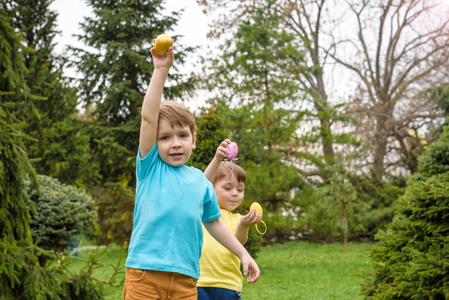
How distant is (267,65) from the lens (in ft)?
63.6

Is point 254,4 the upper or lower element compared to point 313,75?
upper

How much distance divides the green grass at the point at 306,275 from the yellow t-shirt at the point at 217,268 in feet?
6.96

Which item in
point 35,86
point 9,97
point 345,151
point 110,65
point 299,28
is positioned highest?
point 299,28

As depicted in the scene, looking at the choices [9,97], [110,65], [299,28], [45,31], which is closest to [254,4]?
[299,28]

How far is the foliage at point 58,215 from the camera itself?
10.0 meters

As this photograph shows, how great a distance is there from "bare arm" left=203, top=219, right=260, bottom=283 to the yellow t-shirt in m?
0.82

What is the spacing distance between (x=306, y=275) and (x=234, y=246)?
8158 millimetres

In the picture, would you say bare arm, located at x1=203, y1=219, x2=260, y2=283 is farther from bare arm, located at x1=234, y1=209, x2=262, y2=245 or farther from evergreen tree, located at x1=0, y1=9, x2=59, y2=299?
evergreen tree, located at x1=0, y1=9, x2=59, y2=299

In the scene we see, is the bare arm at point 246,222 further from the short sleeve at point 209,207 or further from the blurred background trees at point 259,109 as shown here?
the blurred background trees at point 259,109

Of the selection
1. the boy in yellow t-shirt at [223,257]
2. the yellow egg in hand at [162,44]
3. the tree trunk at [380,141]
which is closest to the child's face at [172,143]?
the yellow egg in hand at [162,44]

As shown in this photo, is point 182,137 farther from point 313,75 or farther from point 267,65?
point 313,75

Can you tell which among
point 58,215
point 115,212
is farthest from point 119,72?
point 58,215

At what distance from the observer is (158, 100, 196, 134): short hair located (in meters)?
2.03

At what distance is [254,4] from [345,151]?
7.65 m
